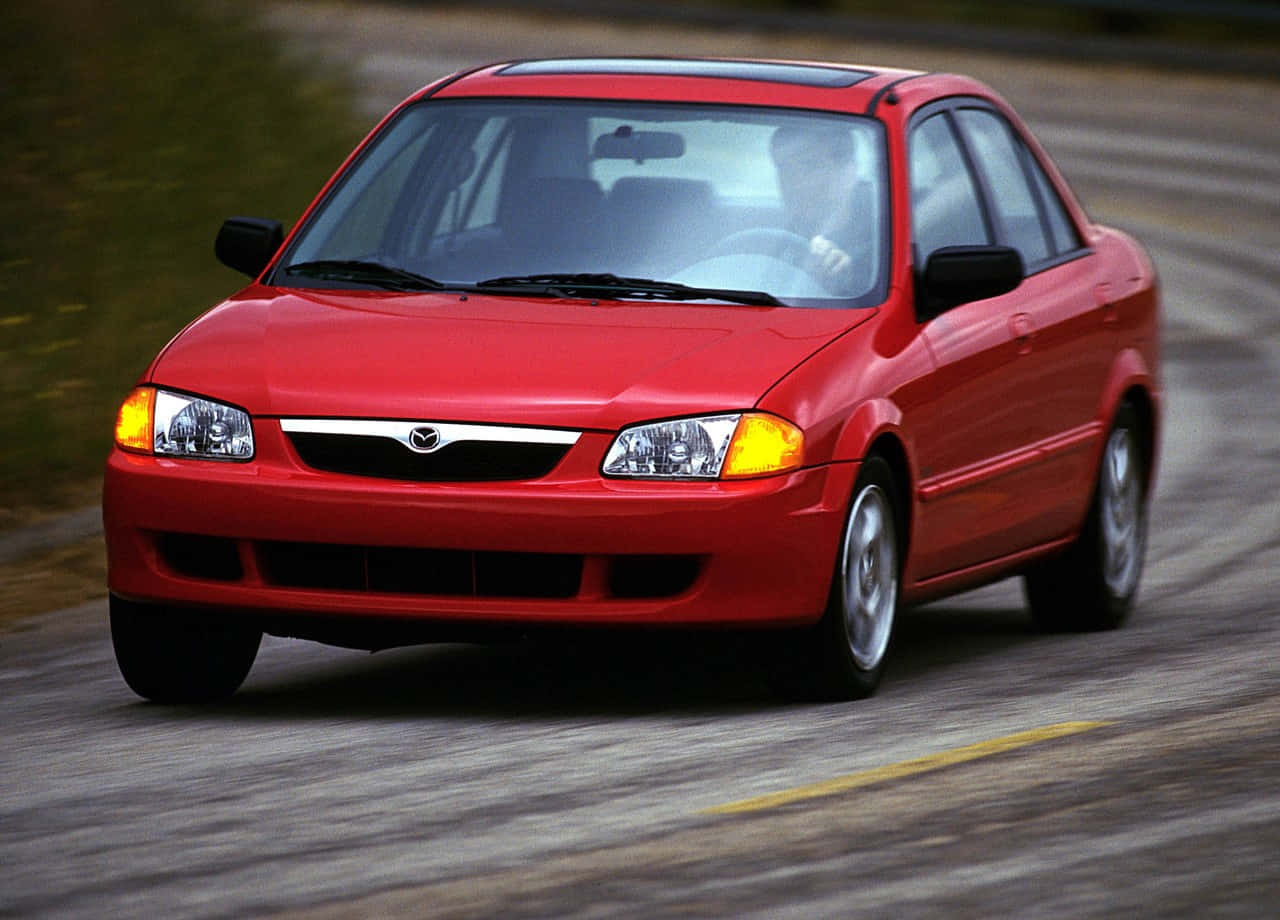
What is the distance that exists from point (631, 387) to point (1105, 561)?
117 inches

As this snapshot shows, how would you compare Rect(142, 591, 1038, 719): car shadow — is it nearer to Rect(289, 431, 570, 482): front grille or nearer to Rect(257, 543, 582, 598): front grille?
Rect(257, 543, 582, 598): front grille

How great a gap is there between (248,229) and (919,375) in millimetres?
2039

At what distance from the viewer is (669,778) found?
6.73 m

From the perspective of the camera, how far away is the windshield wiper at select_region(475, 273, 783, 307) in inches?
319

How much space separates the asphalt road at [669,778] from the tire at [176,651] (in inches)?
4.1

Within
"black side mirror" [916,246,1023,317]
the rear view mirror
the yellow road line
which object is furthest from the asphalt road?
the rear view mirror

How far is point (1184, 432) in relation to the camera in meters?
16.2

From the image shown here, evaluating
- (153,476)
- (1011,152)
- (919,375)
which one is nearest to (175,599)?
(153,476)

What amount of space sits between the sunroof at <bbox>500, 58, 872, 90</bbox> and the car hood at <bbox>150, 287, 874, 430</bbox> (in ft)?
3.66

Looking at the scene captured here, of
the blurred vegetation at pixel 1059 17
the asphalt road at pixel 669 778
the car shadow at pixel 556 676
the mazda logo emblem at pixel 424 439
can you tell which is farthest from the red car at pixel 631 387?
the blurred vegetation at pixel 1059 17

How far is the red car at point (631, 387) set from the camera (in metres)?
A: 7.37

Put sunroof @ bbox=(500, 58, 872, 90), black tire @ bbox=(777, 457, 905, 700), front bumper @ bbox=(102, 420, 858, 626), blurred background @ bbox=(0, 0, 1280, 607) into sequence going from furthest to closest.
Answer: blurred background @ bbox=(0, 0, 1280, 607) < sunroof @ bbox=(500, 58, 872, 90) < black tire @ bbox=(777, 457, 905, 700) < front bumper @ bbox=(102, 420, 858, 626)

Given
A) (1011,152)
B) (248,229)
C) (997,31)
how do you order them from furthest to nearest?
1. (997,31)
2. (1011,152)
3. (248,229)

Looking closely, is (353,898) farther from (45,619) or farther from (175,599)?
(45,619)
